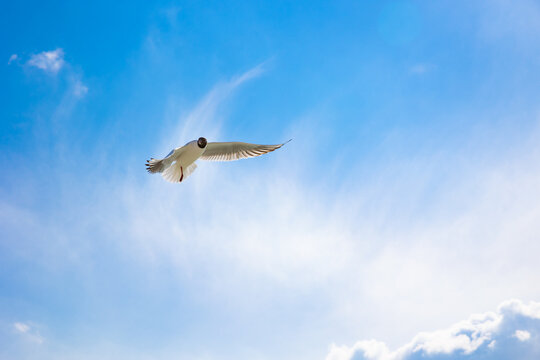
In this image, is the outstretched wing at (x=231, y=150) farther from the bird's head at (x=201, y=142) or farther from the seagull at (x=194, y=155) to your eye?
the bird's head at (x=201, y=142)

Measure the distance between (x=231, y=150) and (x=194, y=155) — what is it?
1.51 m

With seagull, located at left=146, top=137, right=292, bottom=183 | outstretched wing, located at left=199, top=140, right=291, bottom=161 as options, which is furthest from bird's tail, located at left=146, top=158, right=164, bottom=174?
outstretched wing, located at left=199, top=140, right=291, bottom=161

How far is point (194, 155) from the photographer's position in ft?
40.4

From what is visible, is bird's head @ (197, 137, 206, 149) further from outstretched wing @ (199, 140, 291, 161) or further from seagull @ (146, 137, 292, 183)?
outstretched wing @ (199, 140, 291, 161)

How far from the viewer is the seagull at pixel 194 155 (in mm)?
11373

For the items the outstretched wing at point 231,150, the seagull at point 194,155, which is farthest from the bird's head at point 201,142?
the outstretched wing at point 231,150

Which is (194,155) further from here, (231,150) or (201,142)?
(231,150)

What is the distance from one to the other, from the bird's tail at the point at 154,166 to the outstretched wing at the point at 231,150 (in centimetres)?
213

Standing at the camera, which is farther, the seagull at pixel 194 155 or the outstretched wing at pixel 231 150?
the outstretched wing at pixel 231 150

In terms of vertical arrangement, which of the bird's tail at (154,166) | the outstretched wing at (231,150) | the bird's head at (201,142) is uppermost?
the outstretched wing at (231,150)

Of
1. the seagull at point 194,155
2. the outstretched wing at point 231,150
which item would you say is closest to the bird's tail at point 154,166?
the seagull at point 194,155

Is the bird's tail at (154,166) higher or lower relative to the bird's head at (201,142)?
lower

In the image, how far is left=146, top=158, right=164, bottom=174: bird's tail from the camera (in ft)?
36.7

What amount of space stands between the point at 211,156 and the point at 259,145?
1.77 m
